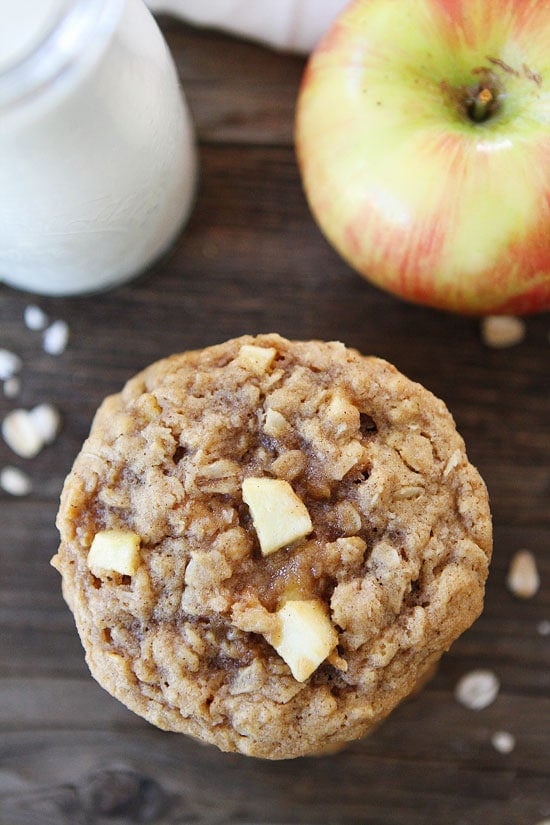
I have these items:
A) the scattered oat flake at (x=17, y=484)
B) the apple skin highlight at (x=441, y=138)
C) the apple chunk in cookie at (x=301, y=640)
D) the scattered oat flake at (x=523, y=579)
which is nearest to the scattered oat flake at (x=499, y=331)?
the apple skin highlight at (x=441, y=138)

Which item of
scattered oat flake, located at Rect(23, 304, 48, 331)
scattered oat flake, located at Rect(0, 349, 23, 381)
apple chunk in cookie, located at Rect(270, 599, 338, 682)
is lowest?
scattered oat flake, located at Rect(0, 349, 23, 381)

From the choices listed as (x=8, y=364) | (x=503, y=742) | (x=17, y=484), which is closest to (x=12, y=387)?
(x=8, y=364)

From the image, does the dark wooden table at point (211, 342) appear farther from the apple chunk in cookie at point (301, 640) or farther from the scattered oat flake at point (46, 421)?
the apple chunk in cookie at point (301, 640)

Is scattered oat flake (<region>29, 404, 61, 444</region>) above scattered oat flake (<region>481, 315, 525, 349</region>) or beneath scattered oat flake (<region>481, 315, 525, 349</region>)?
beneath

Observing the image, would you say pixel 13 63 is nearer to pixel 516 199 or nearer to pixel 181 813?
pixel 516 199

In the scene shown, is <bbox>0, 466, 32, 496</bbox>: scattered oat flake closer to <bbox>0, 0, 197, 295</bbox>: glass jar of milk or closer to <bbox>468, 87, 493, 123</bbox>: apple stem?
<bbox>0, 0, 197, 295</bbox>: glass jar of milk

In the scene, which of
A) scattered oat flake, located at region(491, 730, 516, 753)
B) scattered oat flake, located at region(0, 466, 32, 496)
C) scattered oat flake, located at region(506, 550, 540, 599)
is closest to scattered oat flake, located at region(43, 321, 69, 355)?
scattered oat flake, located at region(0, 466, 32, 496)

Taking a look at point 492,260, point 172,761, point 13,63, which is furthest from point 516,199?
point 172,761
